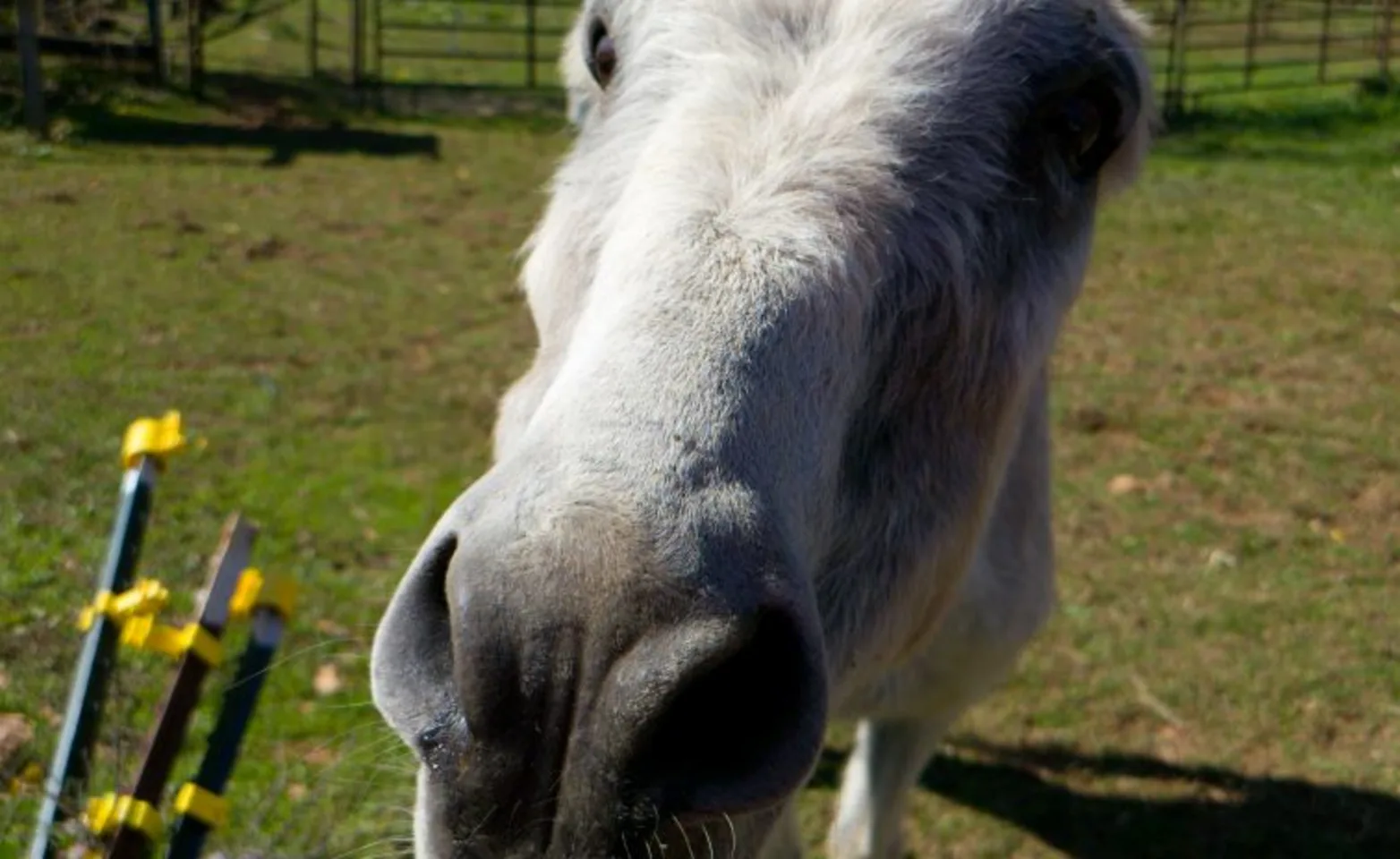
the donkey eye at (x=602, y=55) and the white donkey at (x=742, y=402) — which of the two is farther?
the donkey eye at (x=602, y=55)

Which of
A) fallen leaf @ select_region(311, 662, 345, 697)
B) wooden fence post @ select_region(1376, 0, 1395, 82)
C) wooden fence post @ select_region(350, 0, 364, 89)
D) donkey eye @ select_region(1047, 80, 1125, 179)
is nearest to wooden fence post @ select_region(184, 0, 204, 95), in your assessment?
wooden fence post @ select_region(350, 0, 364, 89)

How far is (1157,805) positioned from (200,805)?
3406 millimetres

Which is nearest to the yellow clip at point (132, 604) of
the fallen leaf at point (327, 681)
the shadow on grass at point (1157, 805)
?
the fallen leaf at point (327, 681)

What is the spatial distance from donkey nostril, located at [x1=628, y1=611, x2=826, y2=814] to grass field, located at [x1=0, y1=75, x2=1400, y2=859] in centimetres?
70

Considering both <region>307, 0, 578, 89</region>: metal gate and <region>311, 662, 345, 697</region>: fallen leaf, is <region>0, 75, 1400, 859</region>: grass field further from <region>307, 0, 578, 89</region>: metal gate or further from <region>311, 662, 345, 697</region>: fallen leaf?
<region>307, 0, 578, 89</region>: metal gate

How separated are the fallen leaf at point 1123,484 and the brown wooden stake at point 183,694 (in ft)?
16.9

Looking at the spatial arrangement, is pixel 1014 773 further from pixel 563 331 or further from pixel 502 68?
pixel 502 68

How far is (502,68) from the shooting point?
19953 millimetres

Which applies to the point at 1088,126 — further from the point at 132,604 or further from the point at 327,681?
the point at 327,681

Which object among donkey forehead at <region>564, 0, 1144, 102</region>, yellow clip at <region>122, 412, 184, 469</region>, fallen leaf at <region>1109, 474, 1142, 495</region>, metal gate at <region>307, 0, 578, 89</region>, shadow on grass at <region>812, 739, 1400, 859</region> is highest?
donkey forehead at <region>564, 0, 1144, 102</region>

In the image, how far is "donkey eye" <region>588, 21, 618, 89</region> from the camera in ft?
8.13

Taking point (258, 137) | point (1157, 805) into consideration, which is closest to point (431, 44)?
point (258, 137)

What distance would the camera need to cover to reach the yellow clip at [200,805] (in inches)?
92.2

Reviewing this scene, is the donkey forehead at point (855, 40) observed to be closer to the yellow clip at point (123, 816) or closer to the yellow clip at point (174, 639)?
the yellow clip at point (174, 639)
